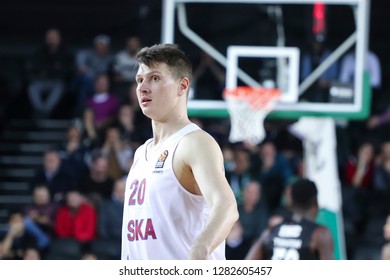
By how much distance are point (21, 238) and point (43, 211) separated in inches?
26.5

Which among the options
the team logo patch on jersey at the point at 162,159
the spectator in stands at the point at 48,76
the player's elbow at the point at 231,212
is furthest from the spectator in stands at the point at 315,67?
the player's elbow at the point at 231,212

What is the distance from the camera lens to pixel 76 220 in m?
13.6

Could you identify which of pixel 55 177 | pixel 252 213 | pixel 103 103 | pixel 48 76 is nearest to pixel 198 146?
pixel 252 213

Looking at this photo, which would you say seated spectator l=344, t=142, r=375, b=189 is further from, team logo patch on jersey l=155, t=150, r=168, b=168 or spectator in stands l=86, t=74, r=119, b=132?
team logo patch on jersey l=155, t=150, r=168, b=168

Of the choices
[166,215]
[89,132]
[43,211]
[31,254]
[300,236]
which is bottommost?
[31,254]

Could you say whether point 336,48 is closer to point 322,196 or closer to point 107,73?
point 322,196

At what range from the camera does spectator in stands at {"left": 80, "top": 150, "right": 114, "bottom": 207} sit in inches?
555

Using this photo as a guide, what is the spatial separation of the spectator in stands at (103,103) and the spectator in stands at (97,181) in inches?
51.2

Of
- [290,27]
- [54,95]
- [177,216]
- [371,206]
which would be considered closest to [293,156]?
[371,206]

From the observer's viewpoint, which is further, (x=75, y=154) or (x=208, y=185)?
(x=75, y=154)

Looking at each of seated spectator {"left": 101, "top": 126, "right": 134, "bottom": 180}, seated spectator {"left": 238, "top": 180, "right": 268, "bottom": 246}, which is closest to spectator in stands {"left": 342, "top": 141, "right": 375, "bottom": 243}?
seated spectator {"left": 238, "top": 180, "right": 268, "bottom": 246}

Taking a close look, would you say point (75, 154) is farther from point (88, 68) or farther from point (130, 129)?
point (88, 68)

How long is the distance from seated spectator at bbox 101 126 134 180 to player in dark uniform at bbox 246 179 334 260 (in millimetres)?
6961
